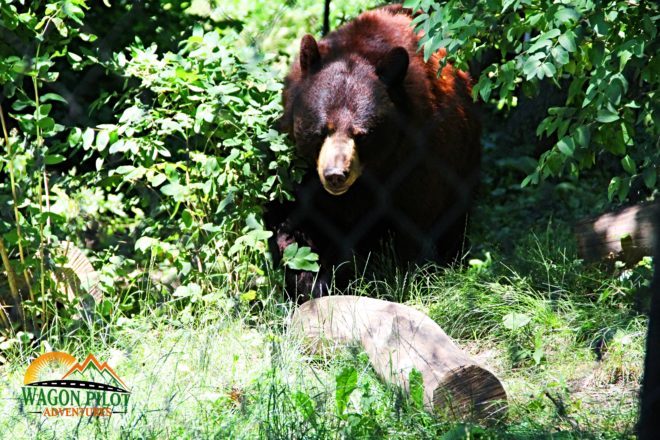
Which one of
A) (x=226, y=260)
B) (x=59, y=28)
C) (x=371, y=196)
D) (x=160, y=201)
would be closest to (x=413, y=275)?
(x=371, y=196)

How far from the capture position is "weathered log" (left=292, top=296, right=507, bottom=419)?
3.01 m

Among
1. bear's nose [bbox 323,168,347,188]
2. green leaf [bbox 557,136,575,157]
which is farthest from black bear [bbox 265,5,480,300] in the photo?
green leaf [bbox 557,136,575,157]

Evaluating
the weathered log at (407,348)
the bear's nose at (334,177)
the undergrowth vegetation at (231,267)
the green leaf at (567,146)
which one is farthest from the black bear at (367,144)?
the green leaf at (567,146)

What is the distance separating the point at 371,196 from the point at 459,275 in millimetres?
672

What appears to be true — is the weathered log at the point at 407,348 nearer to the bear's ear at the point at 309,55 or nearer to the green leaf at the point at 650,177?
the green leaf at the point at 650,177

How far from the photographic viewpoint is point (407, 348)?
3254 millimetres

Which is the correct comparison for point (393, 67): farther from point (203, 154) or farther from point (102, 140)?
point (102, 140)

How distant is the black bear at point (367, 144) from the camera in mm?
4445

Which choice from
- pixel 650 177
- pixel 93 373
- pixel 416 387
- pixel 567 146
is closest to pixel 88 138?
pixel 93 373

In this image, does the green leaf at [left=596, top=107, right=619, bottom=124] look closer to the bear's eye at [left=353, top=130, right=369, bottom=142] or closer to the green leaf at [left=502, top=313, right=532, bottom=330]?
the green leaf at [left=502, top=313, right=532, bottom=330]

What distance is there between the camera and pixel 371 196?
474 cm

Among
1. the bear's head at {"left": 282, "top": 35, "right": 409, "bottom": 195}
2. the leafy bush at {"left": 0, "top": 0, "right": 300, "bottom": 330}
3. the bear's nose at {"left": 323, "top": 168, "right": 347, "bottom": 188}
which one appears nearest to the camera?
the leafy bush at {"left": 0, "top": 0, "right": 300, "bottom": 330}

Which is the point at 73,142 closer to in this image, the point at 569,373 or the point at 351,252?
the point at 351,252

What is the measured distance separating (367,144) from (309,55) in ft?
1.85
